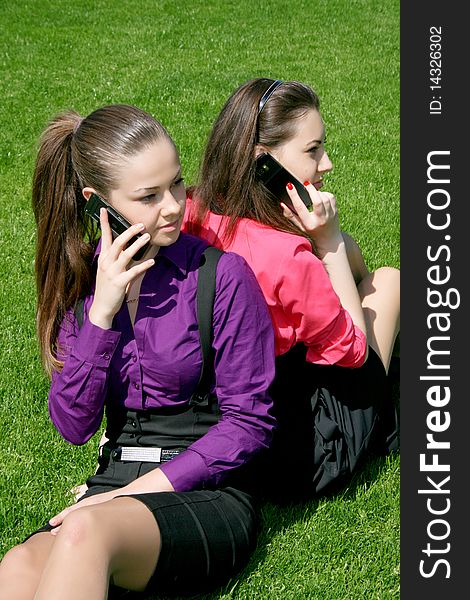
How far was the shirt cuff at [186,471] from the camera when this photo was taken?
3.53m

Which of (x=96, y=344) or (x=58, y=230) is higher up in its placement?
(x=58, y=230)

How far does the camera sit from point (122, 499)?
3354 mm

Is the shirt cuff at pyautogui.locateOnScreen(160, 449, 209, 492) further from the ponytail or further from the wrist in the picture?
the ponytail

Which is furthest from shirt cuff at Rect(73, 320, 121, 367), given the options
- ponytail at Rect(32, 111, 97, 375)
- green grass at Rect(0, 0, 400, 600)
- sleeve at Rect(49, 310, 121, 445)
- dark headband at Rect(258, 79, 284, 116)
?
dark headband at Rect(258, 79, 284, 116)

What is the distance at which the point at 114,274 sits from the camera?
11.4 ft

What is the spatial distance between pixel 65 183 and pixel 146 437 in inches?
40.7

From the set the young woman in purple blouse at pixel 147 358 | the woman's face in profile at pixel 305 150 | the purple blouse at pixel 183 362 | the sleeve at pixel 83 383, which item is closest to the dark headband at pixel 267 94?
the woman's face in profile at pixel 305 150

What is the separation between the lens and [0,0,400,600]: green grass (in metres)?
4.05

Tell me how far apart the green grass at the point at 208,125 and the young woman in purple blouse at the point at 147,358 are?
52 cm

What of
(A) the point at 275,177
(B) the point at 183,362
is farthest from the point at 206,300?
(A) the point at 275,177

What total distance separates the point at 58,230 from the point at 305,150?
109cm

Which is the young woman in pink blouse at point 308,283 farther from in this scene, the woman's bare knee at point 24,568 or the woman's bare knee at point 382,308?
the woman's bare knee at point 24,568

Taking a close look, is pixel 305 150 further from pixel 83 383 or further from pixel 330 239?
pixel 83 383

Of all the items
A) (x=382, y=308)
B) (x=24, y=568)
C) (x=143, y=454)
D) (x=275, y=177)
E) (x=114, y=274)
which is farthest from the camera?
(x=382, y=308)
